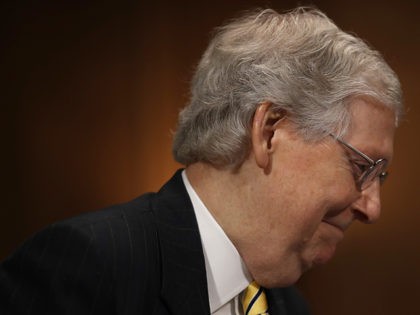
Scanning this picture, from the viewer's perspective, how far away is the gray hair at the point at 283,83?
1245mm

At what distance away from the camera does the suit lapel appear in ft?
3.96

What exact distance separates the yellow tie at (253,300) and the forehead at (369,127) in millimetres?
328

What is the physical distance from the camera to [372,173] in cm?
129

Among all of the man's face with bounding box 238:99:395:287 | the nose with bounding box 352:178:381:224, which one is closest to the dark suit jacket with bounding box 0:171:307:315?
the man's face with bounding box 238:99:395:287

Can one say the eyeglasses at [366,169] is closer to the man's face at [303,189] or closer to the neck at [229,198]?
the man's face at [303,189]

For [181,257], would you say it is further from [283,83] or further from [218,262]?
[283,83]

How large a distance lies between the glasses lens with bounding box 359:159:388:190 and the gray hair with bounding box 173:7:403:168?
92 mm

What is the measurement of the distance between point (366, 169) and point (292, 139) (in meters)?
0.15

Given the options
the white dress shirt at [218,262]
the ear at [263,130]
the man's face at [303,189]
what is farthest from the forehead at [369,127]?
the white dress shirt at [218,262]

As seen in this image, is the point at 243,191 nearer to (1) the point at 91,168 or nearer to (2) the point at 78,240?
(2) the point at 78,240

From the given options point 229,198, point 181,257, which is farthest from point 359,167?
point 181,257

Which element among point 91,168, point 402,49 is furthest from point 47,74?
point 402,49

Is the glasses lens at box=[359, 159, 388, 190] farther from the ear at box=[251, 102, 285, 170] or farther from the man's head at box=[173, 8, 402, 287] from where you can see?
the ear at box=[251, 102, 285, 170]

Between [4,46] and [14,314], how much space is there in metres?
1.45
